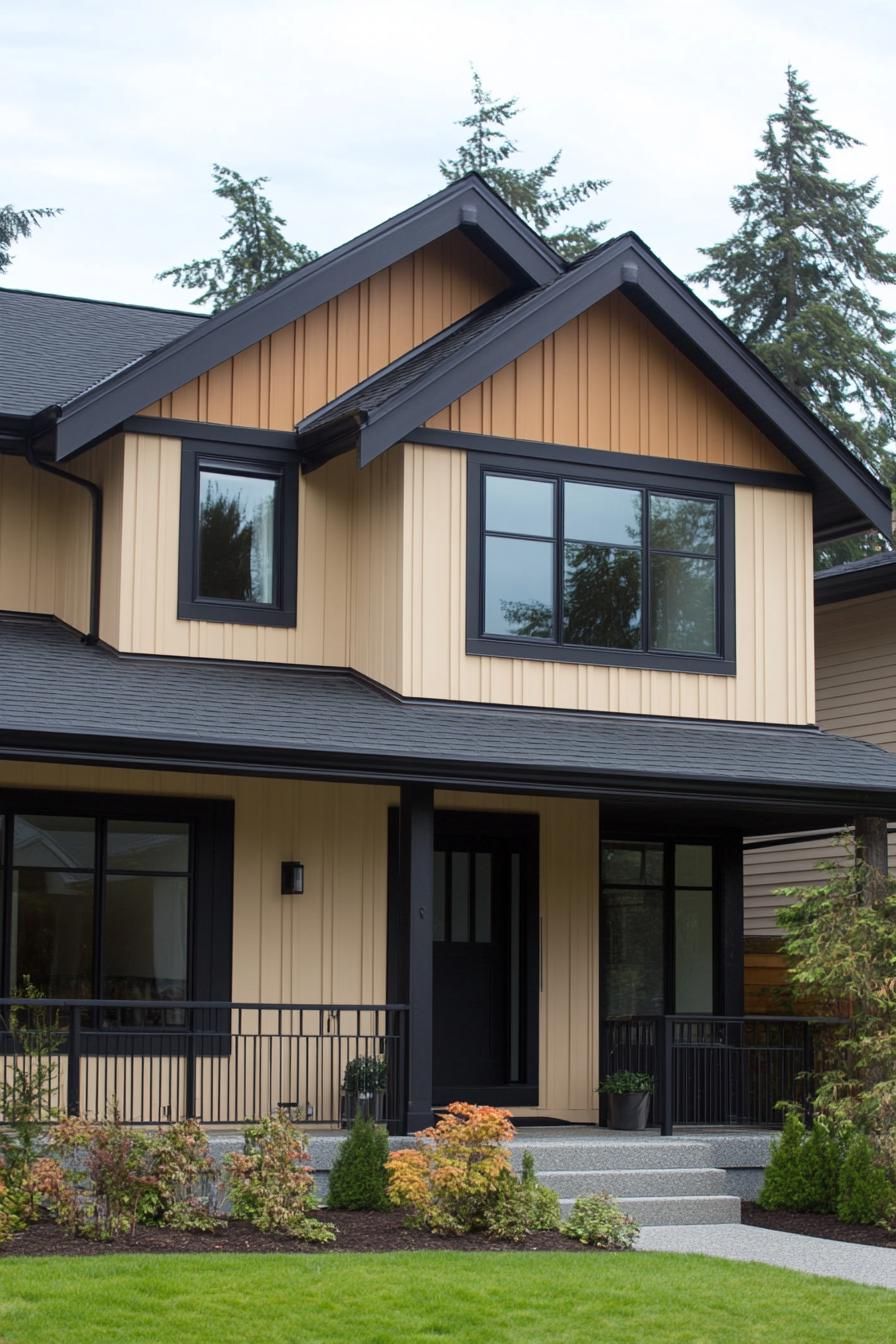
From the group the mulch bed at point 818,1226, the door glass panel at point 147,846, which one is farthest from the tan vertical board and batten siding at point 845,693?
the door glass panel at point 147,846

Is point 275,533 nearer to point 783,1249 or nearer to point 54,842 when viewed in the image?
point 54,842

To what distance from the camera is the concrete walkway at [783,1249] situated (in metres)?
10.2

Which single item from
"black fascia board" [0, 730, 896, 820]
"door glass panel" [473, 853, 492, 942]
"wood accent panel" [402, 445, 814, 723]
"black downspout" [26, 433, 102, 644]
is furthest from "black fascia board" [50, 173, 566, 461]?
"door glass panel" [473, 853, 492, 942]

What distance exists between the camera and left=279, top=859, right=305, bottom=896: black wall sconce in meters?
13.9

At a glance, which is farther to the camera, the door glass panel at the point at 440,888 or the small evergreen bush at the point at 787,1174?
the door glass panel at the point at 440,888

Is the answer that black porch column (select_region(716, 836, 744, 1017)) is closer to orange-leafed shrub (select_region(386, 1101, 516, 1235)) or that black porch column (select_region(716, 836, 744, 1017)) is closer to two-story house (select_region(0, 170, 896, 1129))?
two-story house (select_region(0, 170, 896, 1129))

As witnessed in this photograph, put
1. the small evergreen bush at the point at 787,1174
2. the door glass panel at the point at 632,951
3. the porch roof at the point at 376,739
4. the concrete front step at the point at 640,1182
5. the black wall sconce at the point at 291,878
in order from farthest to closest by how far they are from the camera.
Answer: the door glass panel at the point at 632,951 < the black wall sconce at the point at 291,878 < the small evergreen bush at the point at 787,1174 < the concrete front step at the point at 640,1182 < the porch roof at the point at 376,739

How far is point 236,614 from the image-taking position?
47.3 feet

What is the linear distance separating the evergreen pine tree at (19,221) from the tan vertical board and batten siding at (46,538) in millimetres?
18516

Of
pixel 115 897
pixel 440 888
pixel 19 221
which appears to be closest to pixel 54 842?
pixel 115 897

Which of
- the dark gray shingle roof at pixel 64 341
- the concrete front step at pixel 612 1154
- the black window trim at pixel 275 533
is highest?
the dark gray shingle roof at pixel 64 341

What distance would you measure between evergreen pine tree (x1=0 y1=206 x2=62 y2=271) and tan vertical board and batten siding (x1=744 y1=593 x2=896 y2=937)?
18.3 m

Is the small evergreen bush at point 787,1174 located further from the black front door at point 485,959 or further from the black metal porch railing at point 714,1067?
the black front door at point 485,959

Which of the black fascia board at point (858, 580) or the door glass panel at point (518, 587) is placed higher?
the black fascia board at point (858, 580)
